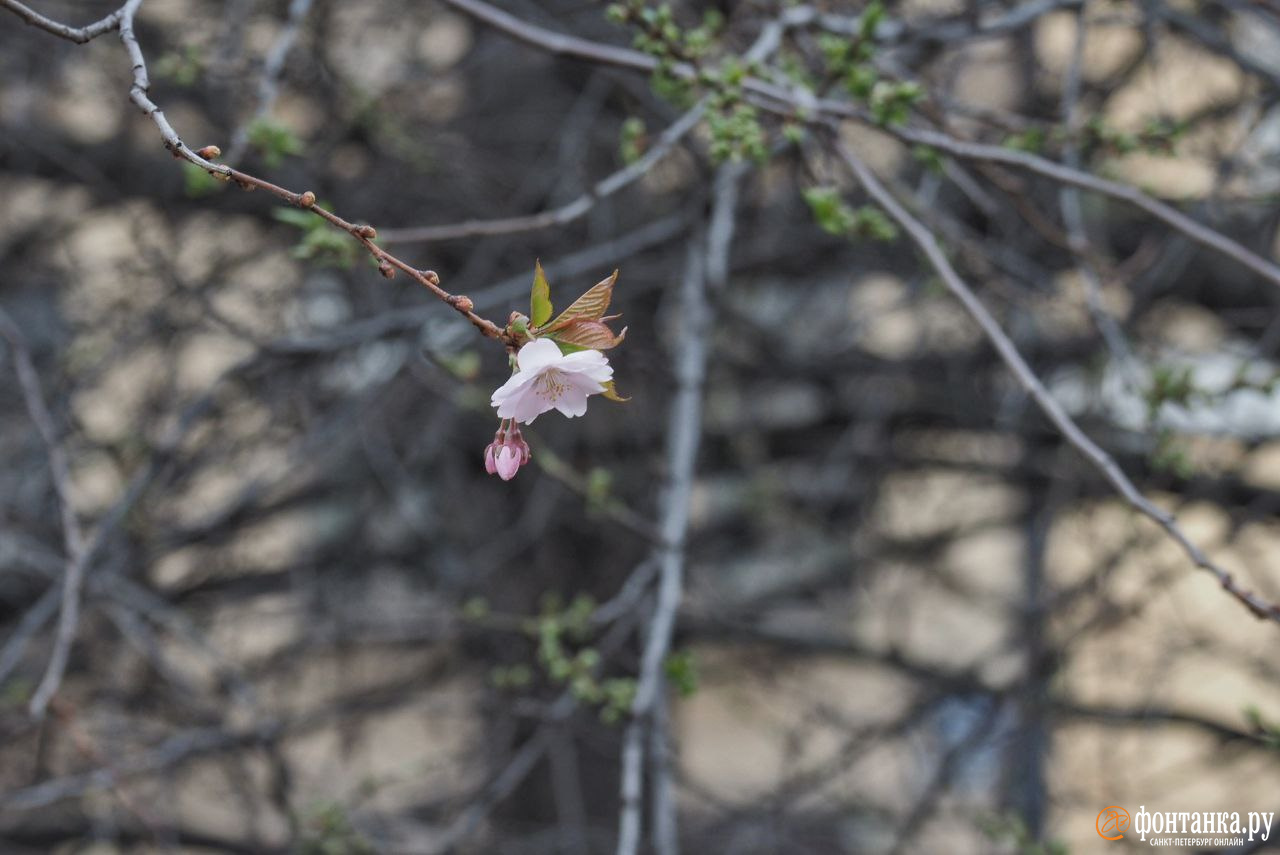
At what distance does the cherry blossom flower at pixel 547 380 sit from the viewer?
1103mm

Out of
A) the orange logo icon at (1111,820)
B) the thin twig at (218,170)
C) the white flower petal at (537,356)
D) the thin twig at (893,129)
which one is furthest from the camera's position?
the orange logo icon at (1111,820)

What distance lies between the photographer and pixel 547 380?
1.21m

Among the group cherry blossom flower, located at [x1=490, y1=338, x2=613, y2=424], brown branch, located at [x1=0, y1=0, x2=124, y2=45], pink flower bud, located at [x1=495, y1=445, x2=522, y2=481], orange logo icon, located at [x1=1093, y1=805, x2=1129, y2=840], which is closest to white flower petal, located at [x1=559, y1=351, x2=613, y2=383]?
cherry blossom flower, located at [x1=490, y1=338, x2=613, y2=424]

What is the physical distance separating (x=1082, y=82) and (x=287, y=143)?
9.30 ft

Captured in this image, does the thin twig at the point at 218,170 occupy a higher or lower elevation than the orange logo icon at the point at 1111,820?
lower

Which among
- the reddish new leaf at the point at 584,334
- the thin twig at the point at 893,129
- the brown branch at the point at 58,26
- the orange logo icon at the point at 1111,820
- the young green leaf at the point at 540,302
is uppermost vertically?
the thin twig at the point at 893,129

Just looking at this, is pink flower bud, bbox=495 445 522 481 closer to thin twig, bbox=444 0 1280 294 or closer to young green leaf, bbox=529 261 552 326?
young green leaf, bbox=529 261 552 326

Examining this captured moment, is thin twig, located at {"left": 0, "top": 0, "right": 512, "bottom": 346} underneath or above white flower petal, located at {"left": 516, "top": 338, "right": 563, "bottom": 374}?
above

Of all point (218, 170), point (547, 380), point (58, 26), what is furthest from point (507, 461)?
point (58, 26)

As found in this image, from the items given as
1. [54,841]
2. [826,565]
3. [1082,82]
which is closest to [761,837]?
[826,565]

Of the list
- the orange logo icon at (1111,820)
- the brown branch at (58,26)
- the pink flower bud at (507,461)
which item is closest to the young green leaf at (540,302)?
the pink flower bud at (507,461)

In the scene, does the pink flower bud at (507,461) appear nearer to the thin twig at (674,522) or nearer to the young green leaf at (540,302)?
the young green leaf at (540,302)

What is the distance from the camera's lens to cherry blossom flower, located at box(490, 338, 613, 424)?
43.4 inches

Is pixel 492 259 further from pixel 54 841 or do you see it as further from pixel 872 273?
pixel 54 841
